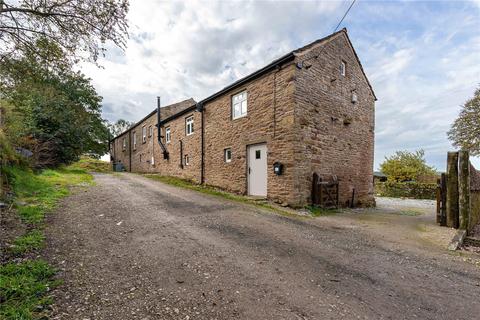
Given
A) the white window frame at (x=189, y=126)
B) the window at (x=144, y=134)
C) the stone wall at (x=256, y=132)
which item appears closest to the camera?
the stone wall at (x=256, y=132)

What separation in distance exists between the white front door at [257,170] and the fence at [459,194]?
20.0 feet

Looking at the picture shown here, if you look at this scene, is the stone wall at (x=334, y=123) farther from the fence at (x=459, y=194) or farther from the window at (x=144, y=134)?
the window at (x=144, y=134)

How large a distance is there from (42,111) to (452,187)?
20.3 meters

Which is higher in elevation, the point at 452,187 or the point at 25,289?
the point at 452,187

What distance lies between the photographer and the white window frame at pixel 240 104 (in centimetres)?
1155

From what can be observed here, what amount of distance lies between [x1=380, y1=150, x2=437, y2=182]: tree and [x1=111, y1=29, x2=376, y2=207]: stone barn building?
1814cm

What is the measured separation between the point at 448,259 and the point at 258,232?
3.75 m

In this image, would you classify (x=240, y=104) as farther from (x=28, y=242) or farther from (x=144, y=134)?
(x=144, y=134)

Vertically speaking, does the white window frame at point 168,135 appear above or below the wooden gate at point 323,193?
above

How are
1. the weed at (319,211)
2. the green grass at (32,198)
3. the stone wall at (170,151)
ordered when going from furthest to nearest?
the stone wall at (170,151), the weed at (319,211), the green grass at (32,198)

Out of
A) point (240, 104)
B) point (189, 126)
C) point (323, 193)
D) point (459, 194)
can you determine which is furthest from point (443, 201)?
point (189, 126)

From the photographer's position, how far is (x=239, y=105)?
11953 millimetres

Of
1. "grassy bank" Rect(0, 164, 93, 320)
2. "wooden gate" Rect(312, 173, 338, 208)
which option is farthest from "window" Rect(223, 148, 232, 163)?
"grassy bank" Rect(0, 164, 93, 320)

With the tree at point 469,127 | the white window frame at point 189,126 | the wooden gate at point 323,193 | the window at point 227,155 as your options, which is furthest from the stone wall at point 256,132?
the tree at point 469,127
